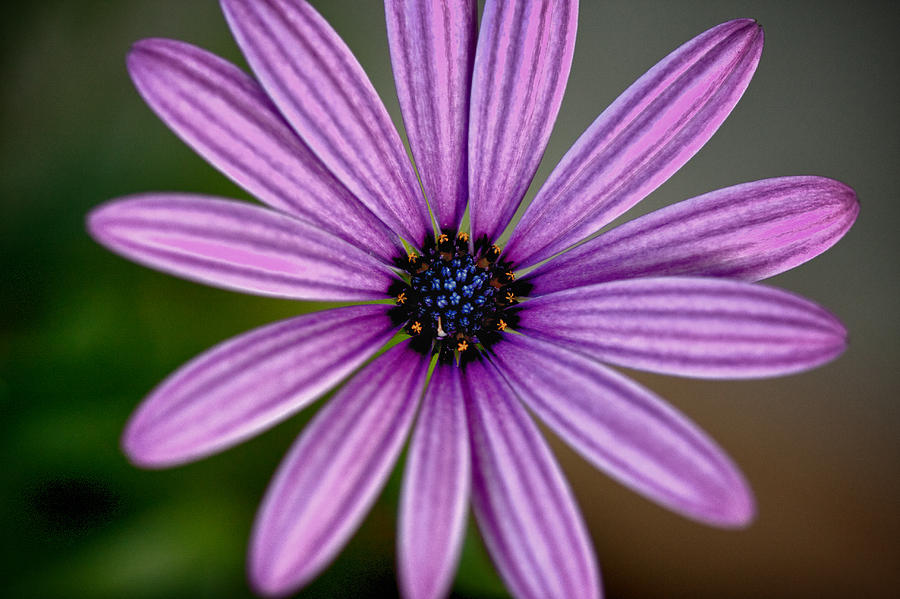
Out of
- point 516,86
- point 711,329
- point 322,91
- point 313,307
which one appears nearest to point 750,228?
point 711,329

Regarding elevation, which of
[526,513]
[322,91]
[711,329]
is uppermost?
[322,91]

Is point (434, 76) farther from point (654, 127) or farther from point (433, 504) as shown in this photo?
point (433, 504)

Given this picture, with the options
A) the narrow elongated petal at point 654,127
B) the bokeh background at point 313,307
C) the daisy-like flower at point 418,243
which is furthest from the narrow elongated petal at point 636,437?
the bokeh background at point 313,307

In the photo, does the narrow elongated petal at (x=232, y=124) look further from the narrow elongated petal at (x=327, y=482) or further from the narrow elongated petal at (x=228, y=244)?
the narrow elongated petal at (x=327, y=482)

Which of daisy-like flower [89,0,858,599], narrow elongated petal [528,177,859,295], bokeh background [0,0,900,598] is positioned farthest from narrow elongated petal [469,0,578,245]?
bokeh background [0,0,900,598]

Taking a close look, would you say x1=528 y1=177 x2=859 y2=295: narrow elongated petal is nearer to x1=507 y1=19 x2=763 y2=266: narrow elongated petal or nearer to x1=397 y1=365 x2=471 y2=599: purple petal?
x1=507 y1=19 x2=763 y2=266: narrow elongated petal
